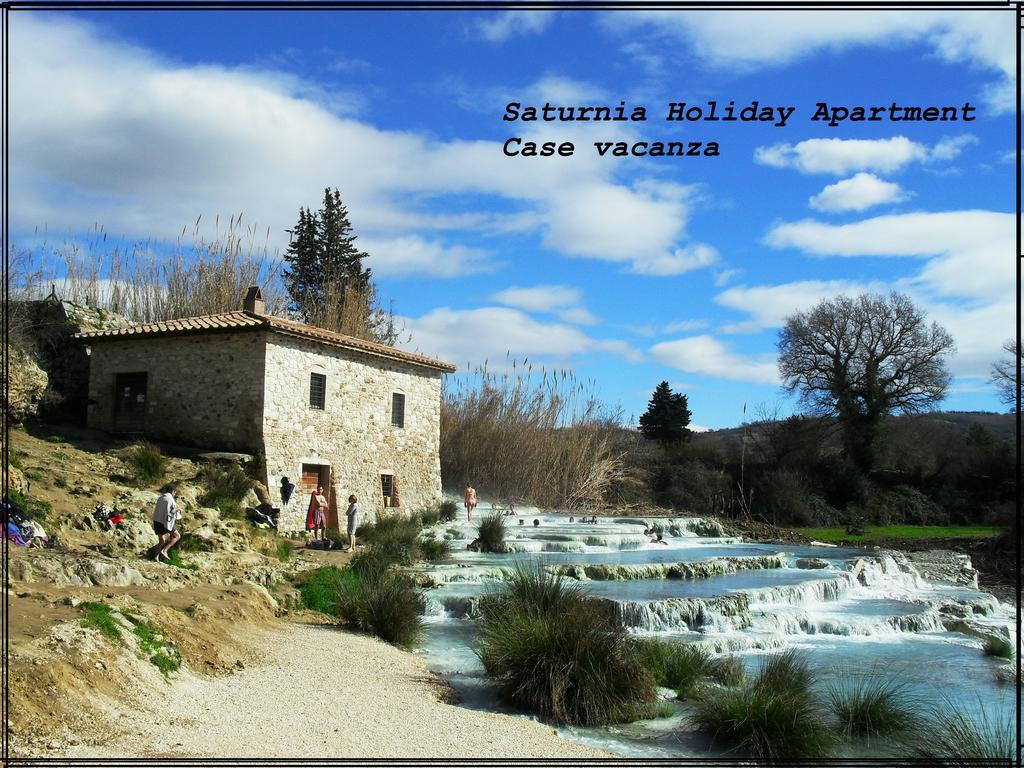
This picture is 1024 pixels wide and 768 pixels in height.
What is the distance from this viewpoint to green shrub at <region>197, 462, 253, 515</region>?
15773 mm

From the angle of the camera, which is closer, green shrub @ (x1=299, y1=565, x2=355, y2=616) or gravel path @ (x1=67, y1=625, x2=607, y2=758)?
gravel path @ (x1=67, y1=625, x2=607, y2=758)

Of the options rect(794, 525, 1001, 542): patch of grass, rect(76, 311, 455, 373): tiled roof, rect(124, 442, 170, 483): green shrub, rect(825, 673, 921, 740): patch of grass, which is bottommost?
rect(825, 673, 921, 740): patch of grass

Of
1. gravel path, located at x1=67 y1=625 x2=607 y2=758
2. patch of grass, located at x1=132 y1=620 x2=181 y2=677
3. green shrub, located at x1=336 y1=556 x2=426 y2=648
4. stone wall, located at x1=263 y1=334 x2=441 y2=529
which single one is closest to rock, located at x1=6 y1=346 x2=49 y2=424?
stone wall, located at x1=263 y1=334 x2=441 y2=529

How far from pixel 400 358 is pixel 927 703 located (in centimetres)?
Result: 1687

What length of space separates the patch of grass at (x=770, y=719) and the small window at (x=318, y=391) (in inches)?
559

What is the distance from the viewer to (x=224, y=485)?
54.1 ft

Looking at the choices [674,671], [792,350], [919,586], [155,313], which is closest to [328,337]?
[155,313]

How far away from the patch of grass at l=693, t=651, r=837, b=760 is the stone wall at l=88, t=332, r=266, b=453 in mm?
13257

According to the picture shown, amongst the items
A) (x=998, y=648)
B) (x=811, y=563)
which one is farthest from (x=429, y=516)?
(x=998, y=648)

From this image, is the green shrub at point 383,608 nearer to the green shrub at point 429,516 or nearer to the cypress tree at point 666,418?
the green shrub at point 429,516

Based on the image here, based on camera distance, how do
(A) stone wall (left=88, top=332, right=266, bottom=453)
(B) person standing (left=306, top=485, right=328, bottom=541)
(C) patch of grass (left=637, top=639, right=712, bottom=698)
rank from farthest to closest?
1. (A) stone wall (left=88, top=332, right=266, bottom=453)
2. (B) person standing (left=306, top=485, right=328, bottom=541)
3. (C) patch of grass (left=637, top=639, right=712, bottom=698)

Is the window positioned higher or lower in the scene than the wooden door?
lower

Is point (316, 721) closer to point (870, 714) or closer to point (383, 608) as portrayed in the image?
point (383, 608)

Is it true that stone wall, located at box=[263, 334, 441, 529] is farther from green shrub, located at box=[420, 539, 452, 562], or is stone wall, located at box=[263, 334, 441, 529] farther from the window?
green shrub, located at box=[420, 539, 452, 562]
